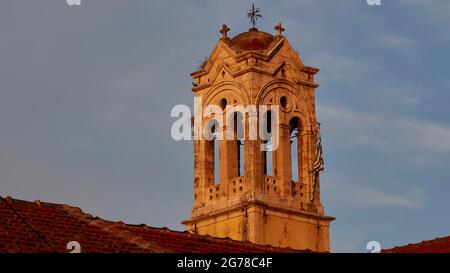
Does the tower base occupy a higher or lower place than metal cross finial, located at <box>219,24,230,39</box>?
lower

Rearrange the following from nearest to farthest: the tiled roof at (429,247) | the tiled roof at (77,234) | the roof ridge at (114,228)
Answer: the tiled roof at (77,234) → the roof ridge at (114,228) → the tiled roof at (429,247)

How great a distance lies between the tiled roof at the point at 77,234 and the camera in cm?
3147

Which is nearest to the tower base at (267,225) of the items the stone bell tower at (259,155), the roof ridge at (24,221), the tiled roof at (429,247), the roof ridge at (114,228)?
the stone bell tower at (259,155)

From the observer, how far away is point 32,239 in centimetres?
3147

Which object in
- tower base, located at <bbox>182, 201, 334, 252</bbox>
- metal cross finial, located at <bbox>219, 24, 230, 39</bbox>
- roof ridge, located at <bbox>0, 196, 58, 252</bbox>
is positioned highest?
metal cross finial, located at <bbox>219, 24, 230, 39</bbox>

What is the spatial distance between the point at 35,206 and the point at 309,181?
4004 cm

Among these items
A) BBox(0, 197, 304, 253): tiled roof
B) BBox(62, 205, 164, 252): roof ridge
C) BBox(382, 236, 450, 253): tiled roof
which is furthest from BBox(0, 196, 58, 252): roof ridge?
BBox(382, 236, 450, 253): tiled roof

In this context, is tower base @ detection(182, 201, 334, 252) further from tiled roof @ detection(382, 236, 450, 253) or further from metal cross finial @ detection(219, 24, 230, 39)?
tiled roof @ detection(382, 236, 450, 253)

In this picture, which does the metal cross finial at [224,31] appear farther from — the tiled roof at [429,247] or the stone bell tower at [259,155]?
the tiled roof at [429,247]

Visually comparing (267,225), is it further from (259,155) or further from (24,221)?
(24,221)

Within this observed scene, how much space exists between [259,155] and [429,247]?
108 ft

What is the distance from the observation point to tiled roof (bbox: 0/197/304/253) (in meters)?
31.5

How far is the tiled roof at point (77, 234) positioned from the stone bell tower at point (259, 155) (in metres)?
33.5

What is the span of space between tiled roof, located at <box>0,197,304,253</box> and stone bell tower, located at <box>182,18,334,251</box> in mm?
33457
